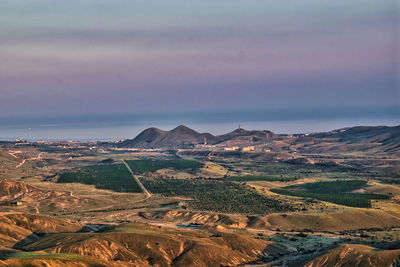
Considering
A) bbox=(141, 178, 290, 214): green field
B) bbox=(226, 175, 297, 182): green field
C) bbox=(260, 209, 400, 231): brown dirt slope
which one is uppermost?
bbox=(226, 175, 297, 182): green field

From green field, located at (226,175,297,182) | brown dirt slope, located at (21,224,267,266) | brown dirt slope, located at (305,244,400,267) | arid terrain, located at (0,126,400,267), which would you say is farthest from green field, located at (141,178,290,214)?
brown dirt slope, located at (305,244,400,267)

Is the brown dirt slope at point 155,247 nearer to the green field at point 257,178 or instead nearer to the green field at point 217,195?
the green field at point 217,195

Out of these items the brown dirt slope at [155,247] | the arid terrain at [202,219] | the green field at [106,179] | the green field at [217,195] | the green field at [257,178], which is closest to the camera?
the brown dirt slope at [155,247]

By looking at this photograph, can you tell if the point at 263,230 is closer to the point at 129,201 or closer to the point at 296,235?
the point at 296,235

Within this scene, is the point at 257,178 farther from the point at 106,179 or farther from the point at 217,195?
the point at 106,179

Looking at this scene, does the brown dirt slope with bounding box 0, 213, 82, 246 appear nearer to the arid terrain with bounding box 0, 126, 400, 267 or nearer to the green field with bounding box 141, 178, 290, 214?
the arid terrain with bounding box 0, 126, 400, 267

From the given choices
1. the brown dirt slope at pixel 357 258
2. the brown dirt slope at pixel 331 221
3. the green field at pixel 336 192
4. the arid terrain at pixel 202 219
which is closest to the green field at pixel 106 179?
the arid terrain at pixel 202 219
